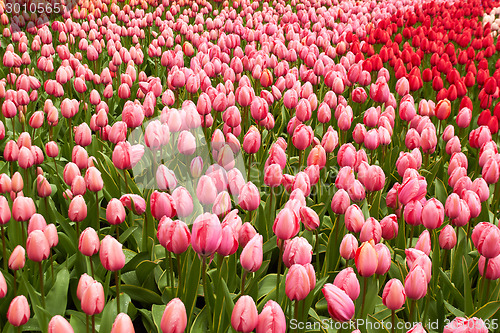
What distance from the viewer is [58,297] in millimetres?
2070

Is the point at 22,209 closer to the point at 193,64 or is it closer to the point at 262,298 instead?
the point at 262,298

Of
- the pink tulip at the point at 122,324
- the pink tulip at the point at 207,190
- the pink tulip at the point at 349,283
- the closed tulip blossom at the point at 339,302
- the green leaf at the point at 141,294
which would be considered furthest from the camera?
the green leaf at the point at 141,294

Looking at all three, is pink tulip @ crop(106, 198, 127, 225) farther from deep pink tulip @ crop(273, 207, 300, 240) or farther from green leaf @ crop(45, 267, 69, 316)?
deep pink tulip @ crop(273, 207, 300, 240)

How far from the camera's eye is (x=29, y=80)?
363cm

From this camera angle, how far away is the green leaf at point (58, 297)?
6.70 feet

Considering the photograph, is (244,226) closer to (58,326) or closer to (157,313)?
(157,313)

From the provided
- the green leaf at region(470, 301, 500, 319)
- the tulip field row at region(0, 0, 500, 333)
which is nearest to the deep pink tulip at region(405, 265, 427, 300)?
the tulip field row at region(0, 0, 500, 333)

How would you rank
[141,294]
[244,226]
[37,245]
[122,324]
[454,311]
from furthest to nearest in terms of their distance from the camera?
[141,294], [454,311], [244,226], [37,245], [122,324]

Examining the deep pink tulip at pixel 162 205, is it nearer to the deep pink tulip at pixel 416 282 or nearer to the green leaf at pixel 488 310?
the deep pink tulip at pixel 416 282

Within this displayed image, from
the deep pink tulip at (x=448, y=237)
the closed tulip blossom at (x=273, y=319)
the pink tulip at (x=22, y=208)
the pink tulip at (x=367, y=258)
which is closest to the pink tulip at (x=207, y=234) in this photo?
the closed tulip blossom at (x=273, y=319)

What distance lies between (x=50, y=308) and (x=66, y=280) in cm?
13

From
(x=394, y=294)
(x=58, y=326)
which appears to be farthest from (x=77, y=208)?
(x=394, y=294)

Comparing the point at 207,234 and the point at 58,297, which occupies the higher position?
the point at 207,234

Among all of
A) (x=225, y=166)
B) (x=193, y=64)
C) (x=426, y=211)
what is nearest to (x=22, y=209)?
(x=225, y=166)
